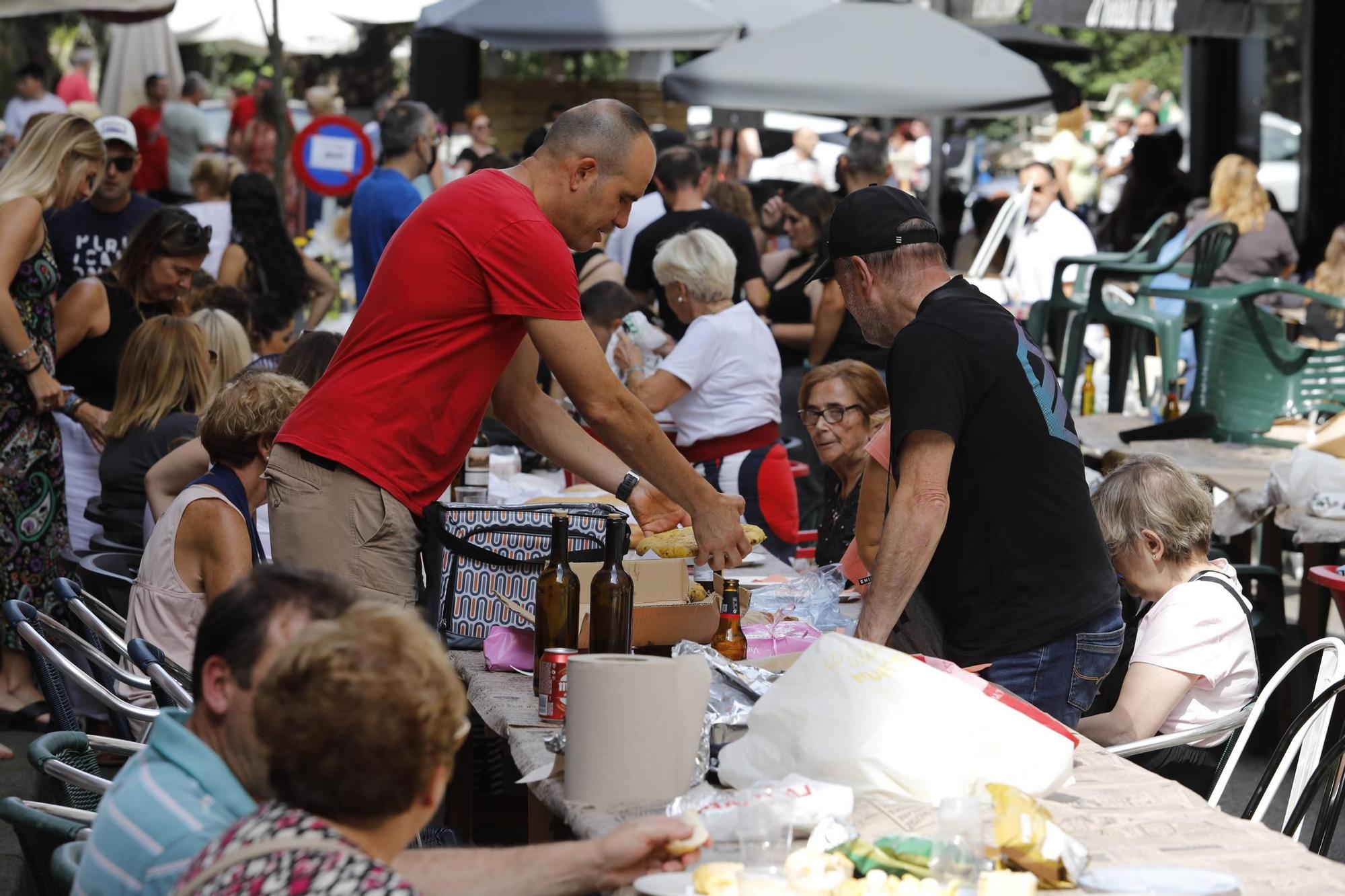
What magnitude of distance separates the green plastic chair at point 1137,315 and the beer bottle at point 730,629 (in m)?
5.50

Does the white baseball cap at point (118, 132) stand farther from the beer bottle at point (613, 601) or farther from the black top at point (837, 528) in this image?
the beer bottle at point (613, 601)

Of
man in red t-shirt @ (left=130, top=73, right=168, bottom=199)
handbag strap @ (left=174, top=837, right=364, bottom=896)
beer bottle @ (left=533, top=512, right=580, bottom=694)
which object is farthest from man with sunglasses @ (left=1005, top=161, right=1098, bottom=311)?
handbag strap @ (left=174, top=837, right=364, bottom=896)

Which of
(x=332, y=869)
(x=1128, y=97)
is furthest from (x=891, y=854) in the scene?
(x=1128, y=97)

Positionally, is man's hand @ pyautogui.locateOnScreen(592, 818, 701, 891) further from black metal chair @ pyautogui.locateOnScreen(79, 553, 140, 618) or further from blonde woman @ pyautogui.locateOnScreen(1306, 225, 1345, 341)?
blonde woman @ pyautogui.locateOnScreen(1306, 225, 1345, 341)

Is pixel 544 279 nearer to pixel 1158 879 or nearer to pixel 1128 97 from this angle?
pixel 1158 879

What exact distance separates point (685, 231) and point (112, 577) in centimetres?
395

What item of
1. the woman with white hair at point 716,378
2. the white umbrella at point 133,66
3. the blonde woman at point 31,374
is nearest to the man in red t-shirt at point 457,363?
the blonde woman at point 31,374

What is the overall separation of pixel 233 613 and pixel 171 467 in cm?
279

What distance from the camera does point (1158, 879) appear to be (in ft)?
6.75

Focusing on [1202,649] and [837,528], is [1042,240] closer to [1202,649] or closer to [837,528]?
[837,528]

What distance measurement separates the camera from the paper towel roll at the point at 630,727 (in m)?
2.31

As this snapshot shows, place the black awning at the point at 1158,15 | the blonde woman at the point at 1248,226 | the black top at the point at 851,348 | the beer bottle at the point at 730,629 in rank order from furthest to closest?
the black awning at the point at 1158,15
the blonde woman at the point at 1248,226
the black top at the point at 851,348
the beer bottle at the point at 730,629

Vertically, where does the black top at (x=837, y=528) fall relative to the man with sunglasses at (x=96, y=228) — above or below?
below

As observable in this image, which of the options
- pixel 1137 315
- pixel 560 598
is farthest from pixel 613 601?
pixel 1137 315
